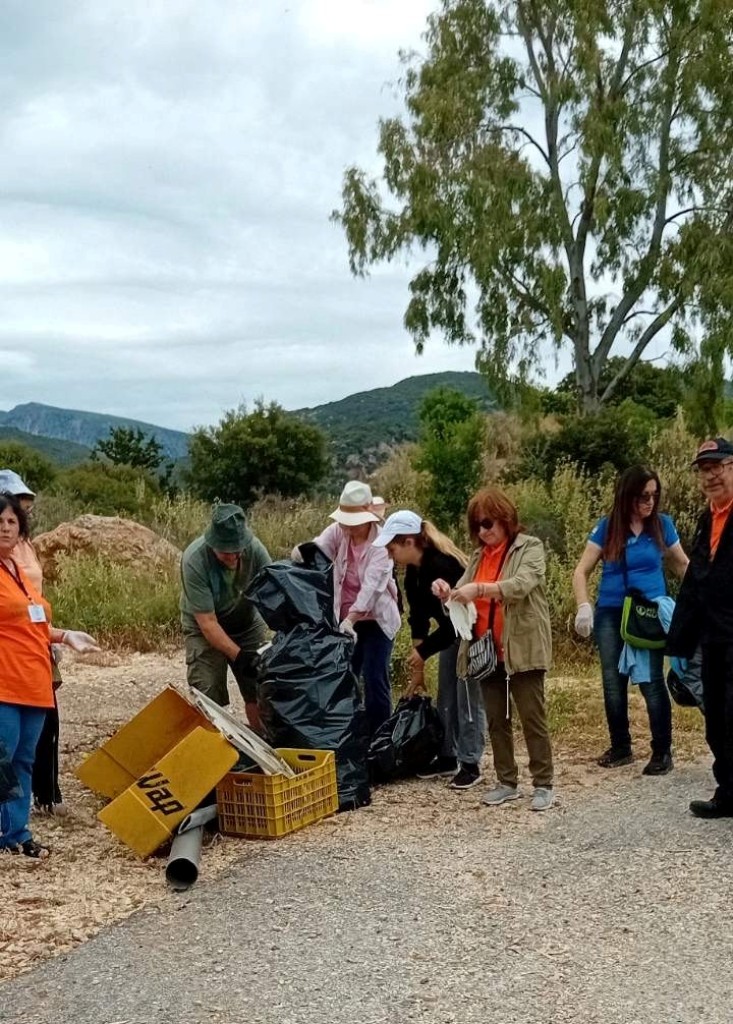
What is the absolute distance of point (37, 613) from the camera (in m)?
4.85

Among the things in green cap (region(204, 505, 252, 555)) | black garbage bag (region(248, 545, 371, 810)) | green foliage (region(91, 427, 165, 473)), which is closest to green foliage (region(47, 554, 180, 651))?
green cap (region(204, 505, 252, 555))

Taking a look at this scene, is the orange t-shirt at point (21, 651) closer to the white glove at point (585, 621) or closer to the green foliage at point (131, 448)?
the white glove at point (585, 621)

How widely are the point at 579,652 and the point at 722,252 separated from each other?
12.2 metres

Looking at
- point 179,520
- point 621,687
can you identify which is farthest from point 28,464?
point 621,687

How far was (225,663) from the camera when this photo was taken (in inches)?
237

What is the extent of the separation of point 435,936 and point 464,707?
2066 millimetres

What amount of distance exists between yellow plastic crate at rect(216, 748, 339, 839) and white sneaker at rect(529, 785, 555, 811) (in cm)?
97

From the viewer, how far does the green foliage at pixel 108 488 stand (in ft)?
60.6

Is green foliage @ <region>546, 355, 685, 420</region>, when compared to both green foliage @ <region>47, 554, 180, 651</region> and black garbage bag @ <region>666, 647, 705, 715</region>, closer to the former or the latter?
green foliage @ <region>47, 554, 180, 651</region>

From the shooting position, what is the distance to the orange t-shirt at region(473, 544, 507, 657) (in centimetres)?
530

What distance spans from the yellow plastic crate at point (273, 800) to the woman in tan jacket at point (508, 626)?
0.84 m


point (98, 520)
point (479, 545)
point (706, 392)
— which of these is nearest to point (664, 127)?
point (706, 392)

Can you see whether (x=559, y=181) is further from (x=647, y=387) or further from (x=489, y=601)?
(x=489, y=601)

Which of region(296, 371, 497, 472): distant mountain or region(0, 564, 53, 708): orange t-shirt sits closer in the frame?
region(0, 564, 53, 708): orange t-shirt
